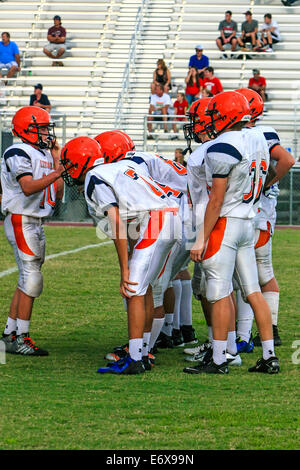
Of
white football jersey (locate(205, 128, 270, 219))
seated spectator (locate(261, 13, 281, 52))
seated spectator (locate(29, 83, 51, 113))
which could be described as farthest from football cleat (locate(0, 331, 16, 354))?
seated spectator (locate(261, 13, 281, 52))

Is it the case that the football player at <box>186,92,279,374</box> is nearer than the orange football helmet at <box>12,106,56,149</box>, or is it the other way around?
the football player at <box>186,92,279,374</box>

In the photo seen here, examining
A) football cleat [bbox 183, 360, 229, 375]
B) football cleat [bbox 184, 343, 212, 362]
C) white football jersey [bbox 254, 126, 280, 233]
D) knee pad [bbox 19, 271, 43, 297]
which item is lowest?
football cleat [bbox 184, 343, 212, 362]

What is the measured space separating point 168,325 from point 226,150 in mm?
1804

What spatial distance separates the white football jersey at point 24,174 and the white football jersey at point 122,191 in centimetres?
83

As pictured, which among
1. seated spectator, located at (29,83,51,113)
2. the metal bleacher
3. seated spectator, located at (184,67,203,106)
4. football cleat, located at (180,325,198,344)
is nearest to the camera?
football cleat, located at (180,325,198,344)

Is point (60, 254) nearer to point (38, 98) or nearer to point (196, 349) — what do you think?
point (196, 349)

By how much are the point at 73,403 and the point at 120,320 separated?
2.85 meters

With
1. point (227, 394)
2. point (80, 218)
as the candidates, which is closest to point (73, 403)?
point (227, 394)

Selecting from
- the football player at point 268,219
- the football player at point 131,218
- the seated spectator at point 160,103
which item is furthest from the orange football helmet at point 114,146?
the seated spectator at point 160,103

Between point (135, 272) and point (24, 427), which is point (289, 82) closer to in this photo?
point (135, 272)

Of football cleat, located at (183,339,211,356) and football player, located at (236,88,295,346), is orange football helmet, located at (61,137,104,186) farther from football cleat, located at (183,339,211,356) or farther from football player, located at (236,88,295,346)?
football cleat, located at (183,339,211,356)

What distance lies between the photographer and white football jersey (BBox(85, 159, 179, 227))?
5305 mm

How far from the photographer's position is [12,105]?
813 inches

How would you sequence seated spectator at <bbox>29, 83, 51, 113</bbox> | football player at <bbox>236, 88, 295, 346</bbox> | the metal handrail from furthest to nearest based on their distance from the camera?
the metal handrail, seated spectator at <bbox>29, 83, 51, 113</bbox>, football player at <bbox>236, 88, 295, 346</bbox>
